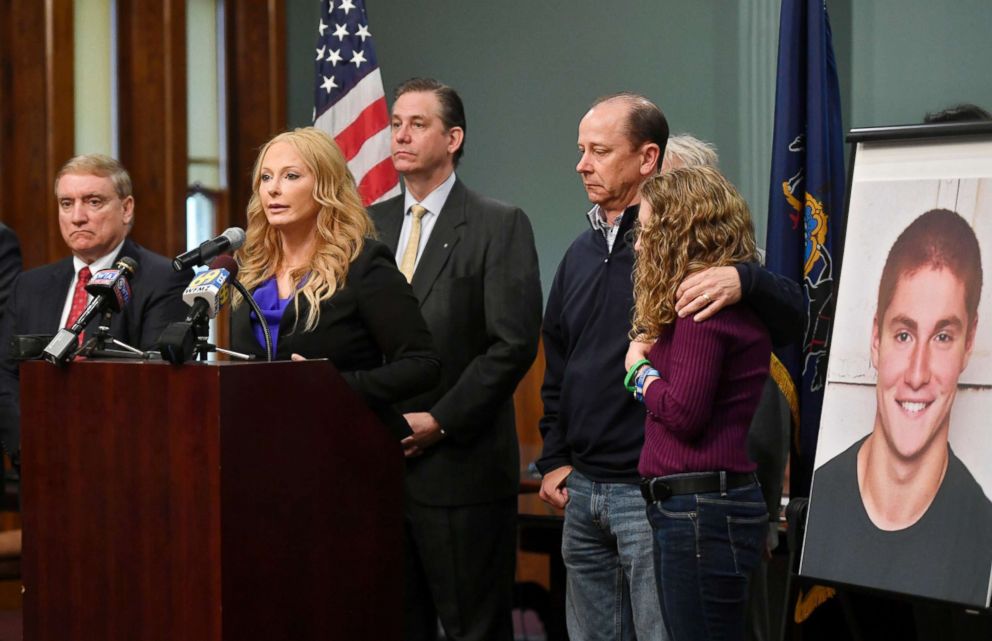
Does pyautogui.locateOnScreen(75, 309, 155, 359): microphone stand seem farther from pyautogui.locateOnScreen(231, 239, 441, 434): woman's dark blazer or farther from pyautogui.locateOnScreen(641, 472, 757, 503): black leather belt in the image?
pyautogui.locateOnScreen(641, 472, 757, 503): black leather belt

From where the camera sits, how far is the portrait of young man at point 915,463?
85.7 inches

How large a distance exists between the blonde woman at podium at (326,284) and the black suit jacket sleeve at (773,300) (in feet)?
2.40

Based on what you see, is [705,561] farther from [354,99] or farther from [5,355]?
[354,99]

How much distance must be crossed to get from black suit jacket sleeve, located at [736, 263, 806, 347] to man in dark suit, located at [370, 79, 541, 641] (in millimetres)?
892

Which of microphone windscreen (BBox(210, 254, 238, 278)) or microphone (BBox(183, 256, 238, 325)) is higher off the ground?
microphone windscreen (BBox(210, 254, 238, 278))

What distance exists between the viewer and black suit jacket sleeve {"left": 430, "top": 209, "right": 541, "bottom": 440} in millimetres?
3145

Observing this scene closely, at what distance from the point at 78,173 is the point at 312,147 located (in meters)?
1.20

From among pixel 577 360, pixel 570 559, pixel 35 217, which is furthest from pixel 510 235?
pixel 35 217

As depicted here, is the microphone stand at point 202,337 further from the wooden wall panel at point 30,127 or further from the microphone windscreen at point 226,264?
the wooden wall panel at point 30,127

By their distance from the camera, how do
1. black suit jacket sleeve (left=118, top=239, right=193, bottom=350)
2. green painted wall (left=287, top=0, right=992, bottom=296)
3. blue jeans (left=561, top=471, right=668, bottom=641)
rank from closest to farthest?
1. blue jeans (left=561, top=471, right=668, bottom=641)
2. black suit jacket sleeve (left=118, top=239, right=193, bottom=350)
3. green painted wall (left=287, top=0, right=992, bottom=296)

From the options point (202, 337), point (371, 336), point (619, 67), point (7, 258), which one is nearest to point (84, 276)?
point (7, 258)

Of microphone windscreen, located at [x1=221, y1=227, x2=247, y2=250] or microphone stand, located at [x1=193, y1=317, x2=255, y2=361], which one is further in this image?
microphone windscreen, located at [x1=221, y1=227, x2=247, y2=250]

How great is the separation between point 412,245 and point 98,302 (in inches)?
47.8

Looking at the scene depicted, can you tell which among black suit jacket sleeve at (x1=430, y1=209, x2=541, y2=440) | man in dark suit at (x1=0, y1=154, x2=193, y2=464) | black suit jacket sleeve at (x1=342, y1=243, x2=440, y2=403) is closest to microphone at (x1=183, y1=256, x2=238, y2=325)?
black suit jacket sleeve at (x1=342, y1=243, x2=440, y2=403)
